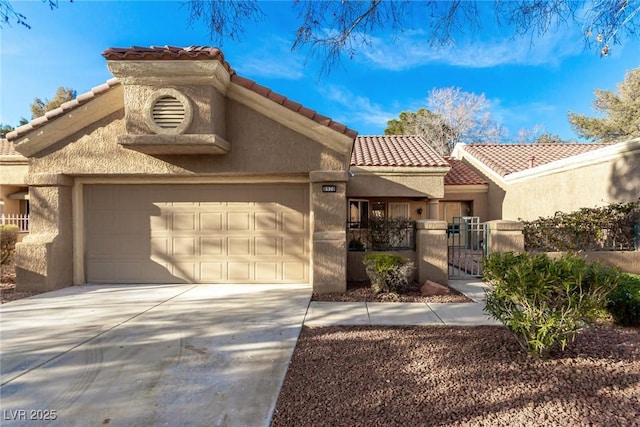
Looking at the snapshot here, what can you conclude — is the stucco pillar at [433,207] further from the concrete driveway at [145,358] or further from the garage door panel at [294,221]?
the concrete driveway at [145,358]

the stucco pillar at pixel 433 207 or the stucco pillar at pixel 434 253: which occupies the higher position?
the stucco pillar at pixel 433 207

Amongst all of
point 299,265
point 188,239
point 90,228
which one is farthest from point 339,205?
point 90,228

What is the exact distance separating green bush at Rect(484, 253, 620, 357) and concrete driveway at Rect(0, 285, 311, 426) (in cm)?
284

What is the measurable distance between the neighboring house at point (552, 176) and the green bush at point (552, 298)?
745 centimetres

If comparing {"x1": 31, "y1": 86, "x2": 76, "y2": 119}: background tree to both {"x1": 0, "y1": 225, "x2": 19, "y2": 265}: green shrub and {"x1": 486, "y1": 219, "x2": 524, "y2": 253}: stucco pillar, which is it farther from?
{"x1": 486, "y1": 219, "x2": 524, "y2": 253}: stucco pillar

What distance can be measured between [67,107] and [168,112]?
233cm

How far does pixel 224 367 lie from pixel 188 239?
5057 millimetres

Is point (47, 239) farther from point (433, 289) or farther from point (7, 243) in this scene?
point (433, 289)

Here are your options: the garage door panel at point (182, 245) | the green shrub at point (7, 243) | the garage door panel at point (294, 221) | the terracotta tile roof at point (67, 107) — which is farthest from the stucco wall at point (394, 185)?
the green shrub at point (7, 243)

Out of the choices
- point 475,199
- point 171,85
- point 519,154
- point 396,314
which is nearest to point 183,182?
point 171,85

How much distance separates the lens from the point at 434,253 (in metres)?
8.04

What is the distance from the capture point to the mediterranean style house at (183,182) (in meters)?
6.89

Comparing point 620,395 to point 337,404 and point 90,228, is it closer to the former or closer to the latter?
point 337,404

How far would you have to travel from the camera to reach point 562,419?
2787 mm
